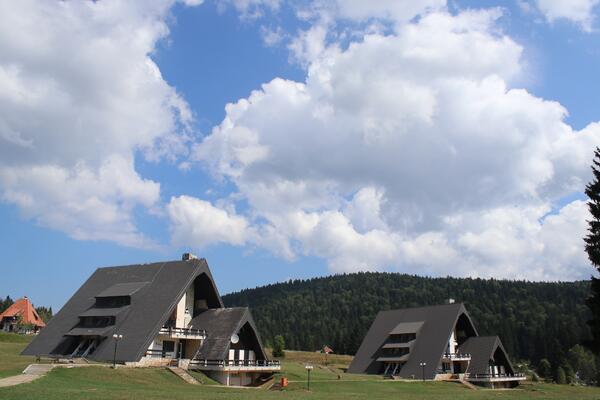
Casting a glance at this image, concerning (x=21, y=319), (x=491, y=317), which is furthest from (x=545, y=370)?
(x=21, y=319)

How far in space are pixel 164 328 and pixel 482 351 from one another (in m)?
37.1

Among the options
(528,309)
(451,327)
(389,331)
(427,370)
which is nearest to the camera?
(427,370)

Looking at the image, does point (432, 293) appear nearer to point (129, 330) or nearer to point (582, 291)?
point (582, 291)

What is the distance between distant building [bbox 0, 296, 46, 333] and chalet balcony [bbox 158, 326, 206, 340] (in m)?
51.5

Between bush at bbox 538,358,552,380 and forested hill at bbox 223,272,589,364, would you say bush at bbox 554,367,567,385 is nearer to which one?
bush at bbox 538,358,552,380

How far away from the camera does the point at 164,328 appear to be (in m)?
47.9

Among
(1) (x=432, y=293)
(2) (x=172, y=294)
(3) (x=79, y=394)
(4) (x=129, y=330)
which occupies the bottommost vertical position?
(3) (x=79, y=394)

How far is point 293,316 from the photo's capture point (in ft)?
606

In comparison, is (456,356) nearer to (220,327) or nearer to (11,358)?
(220,327)

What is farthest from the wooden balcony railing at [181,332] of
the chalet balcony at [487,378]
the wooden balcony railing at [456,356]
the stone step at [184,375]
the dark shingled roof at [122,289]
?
the chalet balcony at [487,378]

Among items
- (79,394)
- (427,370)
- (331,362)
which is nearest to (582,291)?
(331,362)

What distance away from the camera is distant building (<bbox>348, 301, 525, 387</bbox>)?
61.1 meters

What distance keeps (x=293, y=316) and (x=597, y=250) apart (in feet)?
522

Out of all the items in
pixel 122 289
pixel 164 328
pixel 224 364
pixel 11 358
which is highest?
pixel 122 289
